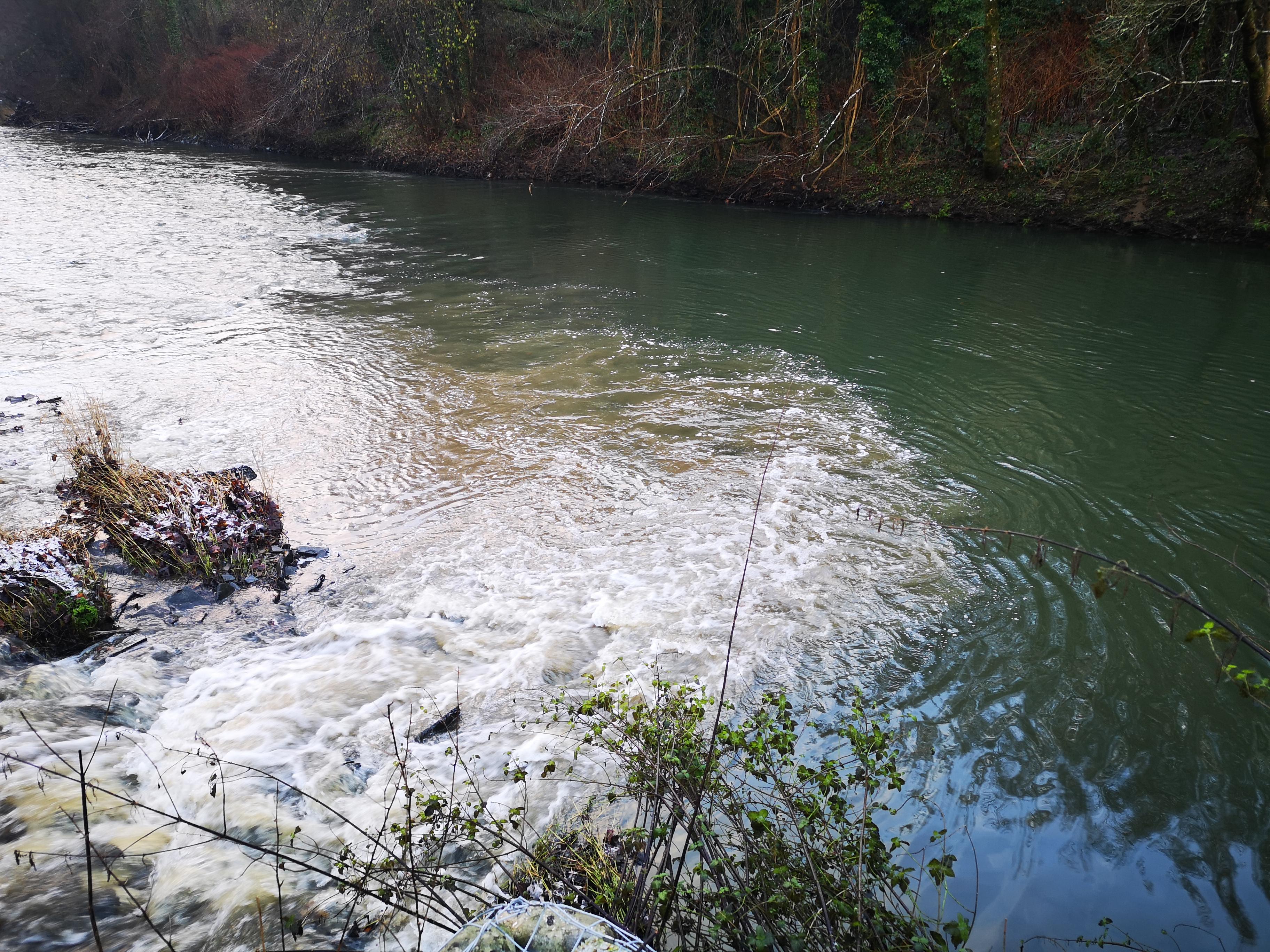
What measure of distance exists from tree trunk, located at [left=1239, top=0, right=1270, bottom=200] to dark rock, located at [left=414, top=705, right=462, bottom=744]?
16.0m

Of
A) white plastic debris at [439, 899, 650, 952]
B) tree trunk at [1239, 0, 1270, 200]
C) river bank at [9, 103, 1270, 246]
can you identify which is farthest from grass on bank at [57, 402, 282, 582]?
river bank at [9, 103, 1270, 246]

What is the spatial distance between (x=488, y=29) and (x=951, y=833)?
28.1m

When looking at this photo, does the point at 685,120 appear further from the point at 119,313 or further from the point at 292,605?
the point at 292,605

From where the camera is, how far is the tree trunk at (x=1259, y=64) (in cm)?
1263

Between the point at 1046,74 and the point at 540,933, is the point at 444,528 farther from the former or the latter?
the point at 1046,74

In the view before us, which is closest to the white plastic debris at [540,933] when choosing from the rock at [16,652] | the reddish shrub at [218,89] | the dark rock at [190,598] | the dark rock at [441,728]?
the dark rock at [441,728]

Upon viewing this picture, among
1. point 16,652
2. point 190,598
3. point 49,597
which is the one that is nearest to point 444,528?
point 190,598

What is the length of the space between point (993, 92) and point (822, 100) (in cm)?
464

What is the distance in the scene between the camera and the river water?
370cm

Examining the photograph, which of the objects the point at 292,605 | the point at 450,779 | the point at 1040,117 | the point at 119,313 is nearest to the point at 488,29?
the point at 1040,117

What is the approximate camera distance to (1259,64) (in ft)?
42.7

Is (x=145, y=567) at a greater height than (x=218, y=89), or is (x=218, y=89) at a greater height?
(x=218, y=89)

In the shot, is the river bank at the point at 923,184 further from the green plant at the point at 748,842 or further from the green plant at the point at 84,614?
the green plant at the point at 84,614

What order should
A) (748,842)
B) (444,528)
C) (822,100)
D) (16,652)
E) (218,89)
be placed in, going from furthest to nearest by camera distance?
(218,89), (822,100), (444,528), (16,652), (748,842)
